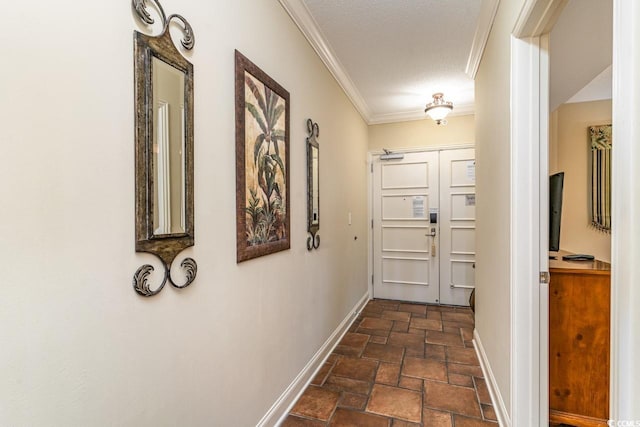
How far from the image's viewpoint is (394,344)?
113 inches

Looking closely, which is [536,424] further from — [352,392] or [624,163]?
→ [624,163]

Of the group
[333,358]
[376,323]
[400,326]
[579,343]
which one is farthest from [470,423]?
[376,323]

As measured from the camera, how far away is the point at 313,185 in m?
2.30

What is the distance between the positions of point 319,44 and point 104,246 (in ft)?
7.04

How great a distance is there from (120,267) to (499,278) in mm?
1977

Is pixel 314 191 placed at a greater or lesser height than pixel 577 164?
lesser

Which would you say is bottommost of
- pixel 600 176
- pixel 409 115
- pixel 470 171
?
pixel 600 176

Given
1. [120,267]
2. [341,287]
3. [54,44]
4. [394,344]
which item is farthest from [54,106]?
[394,344]

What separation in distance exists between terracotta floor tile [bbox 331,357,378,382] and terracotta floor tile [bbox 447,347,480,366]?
0.67m

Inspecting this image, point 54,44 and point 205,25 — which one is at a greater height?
point 205,25

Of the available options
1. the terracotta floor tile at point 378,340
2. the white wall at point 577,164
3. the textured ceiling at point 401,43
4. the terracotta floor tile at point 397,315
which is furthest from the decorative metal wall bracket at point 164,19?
the white wall at point 577,164

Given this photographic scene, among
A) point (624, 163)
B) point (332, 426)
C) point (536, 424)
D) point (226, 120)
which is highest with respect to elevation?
point (226, 120)

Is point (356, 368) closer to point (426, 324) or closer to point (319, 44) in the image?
point (426, 324)

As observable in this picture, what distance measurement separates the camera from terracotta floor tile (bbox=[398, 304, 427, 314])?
380 centimetres
